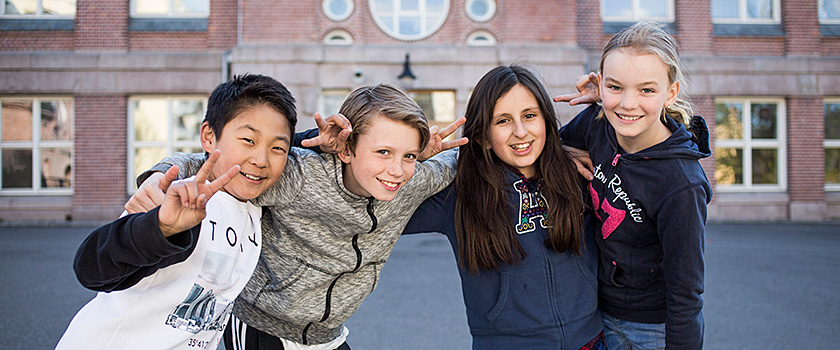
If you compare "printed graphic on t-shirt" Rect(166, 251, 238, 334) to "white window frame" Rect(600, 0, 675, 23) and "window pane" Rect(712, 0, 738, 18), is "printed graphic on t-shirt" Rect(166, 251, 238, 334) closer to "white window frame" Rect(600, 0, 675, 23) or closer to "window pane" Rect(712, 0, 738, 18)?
"white window frame" Rect(600, 0, 675, 23)

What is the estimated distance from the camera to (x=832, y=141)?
13047 mm

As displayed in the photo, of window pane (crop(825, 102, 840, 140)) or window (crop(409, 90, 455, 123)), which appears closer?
window (crop(409, 90, 455, 123))

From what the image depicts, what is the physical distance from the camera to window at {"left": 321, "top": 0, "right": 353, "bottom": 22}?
38.5 ft

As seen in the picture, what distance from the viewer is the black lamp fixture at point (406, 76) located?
37.0 feet

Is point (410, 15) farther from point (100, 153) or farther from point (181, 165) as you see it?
point (181, 165)

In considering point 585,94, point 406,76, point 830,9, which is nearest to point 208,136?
point 585,94

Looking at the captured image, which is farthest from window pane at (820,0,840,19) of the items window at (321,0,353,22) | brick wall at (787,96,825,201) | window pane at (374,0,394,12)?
window at (321,0,353,22)

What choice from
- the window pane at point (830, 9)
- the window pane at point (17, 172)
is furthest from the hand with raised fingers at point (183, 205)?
the window pane at point (830, 9)

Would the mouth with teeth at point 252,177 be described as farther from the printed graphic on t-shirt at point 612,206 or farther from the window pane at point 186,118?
the window pane at point 186,118

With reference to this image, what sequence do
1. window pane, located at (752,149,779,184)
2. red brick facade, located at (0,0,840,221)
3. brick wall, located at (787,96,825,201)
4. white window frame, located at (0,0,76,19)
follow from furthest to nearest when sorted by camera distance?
window pane, located at (752,149,779,184) < brick wall, located at (787,96,825,201) < white window frame, located at (0,0,76,19) < red brick facade, located at (0,0,840,221)

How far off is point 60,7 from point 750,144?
17704 millimetres

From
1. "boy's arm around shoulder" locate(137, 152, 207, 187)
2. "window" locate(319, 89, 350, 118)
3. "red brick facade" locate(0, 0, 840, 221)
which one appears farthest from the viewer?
"window" locate(319, 89, 350, 118)

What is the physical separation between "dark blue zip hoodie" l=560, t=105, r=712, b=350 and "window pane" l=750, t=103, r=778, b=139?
13.2 metres

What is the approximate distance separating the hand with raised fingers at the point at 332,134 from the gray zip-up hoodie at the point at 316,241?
0.07 meters
